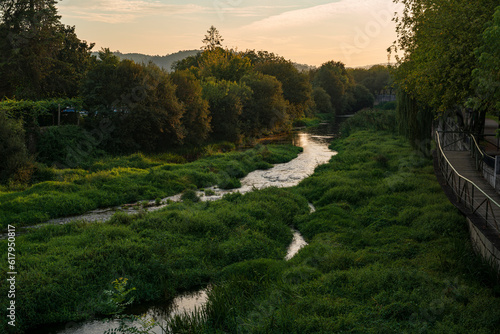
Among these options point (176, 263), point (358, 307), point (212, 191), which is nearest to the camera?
point (358, 307)

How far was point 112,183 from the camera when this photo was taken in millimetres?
26547

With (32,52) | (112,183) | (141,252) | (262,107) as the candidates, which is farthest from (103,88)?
(262,107)

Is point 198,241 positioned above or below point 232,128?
below

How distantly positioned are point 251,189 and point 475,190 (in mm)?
14997

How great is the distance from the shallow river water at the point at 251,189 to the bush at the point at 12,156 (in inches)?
264

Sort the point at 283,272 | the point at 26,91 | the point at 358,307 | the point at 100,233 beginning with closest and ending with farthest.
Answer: the point at 358,307 < the point at 283,272 < the point at 100,233 < the point at 26,91

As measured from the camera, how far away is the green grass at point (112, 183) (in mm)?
21438

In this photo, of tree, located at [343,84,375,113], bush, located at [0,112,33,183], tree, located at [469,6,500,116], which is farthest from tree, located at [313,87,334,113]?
tree, located at [469,6,500,116]

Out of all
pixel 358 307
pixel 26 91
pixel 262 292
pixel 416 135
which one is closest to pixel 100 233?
pixel 262 292

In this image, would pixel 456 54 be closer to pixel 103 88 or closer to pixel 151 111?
pixel 151 111

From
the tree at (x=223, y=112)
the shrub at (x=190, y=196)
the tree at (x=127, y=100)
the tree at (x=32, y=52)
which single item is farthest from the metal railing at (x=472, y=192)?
the tree at (x=32, y=52)

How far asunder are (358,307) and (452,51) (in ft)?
42.2

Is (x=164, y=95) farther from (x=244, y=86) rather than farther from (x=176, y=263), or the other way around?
(x=176, y=263)

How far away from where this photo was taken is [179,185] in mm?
28453
